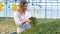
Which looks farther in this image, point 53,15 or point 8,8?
point 53,15

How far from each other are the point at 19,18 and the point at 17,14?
3.6 inches

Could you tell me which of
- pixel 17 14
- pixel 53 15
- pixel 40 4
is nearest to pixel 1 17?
pixel 40 4

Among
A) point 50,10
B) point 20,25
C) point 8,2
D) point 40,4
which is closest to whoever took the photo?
point 20,25

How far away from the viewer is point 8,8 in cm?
658

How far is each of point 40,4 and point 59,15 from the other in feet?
2.50

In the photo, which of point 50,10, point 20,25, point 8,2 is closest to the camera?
point 20,25

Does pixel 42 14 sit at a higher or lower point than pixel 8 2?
lower

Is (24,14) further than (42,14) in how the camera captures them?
No

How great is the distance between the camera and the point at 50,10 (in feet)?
24.6

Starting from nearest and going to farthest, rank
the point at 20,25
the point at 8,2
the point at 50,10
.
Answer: the point at 20,25 → the point at 8,2 → the point at 50,10

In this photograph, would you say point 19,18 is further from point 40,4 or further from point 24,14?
point 40,4

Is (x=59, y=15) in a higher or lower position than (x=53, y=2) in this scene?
lower

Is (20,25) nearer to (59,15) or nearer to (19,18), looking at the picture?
(19,18)

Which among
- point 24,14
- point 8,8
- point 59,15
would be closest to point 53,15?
point 59,15
